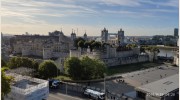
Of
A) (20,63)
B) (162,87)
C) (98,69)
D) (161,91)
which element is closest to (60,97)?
(161,91)

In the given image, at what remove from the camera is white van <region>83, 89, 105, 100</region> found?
11.1m

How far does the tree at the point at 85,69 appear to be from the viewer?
50.7 ft

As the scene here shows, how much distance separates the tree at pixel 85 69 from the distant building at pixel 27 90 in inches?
251

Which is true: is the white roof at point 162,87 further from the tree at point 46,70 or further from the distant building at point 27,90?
the tree at point 46,70

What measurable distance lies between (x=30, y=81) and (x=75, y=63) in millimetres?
6440

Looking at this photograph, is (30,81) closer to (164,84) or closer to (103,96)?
(103,96)

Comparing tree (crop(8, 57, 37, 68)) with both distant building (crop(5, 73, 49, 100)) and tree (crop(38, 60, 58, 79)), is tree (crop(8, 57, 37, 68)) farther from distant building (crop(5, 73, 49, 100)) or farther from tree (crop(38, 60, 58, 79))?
distant building (crop(5, 73, 49, 100))

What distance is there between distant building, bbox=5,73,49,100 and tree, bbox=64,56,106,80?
251 inches

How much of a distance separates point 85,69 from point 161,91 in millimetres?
5848

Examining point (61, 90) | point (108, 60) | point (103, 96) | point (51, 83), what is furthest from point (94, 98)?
point (108, 60)

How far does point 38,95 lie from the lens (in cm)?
832

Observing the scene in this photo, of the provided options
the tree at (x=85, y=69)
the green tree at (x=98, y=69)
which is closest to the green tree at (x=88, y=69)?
the tree at (x=85, y=69)

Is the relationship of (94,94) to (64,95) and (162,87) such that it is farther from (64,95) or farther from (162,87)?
(162,87)

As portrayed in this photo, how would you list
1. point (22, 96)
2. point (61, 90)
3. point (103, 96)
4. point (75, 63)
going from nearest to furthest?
1. point (22, 96)
2. point (103, 96)
3. point (61, 90)
4. point (75, 63)
